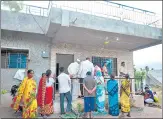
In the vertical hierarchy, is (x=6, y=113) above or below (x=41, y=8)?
below

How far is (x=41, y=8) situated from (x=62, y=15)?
109 inches

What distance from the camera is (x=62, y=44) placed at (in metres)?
9.34

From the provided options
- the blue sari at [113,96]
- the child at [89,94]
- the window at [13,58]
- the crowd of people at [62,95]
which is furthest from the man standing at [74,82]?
the window at [13,58]

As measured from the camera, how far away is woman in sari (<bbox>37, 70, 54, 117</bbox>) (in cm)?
550

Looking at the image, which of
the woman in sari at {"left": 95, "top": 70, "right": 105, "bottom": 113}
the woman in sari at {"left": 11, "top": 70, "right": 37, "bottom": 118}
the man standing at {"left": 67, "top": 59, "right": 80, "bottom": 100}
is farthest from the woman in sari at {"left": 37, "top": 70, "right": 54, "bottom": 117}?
the woman in sari at {"left": 95, "top": 70, "right": 105, "bottom": 113}

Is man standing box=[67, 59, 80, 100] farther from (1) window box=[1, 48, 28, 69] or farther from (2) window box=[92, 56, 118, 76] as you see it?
(2) window box=[92, 56, 118, 76]

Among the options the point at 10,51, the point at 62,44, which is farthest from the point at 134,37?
the point at 10,51

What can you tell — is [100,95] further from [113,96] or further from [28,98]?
[28,98]

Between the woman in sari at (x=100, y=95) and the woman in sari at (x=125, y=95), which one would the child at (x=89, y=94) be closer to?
the woman in sari at (x=100, y=95)

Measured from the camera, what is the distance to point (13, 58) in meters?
8.69

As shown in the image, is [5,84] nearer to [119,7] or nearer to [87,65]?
[87,65]

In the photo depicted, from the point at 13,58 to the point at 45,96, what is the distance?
12.6 ft

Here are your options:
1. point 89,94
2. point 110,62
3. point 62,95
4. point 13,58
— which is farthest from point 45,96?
point 110,62

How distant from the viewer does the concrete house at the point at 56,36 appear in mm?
7199
